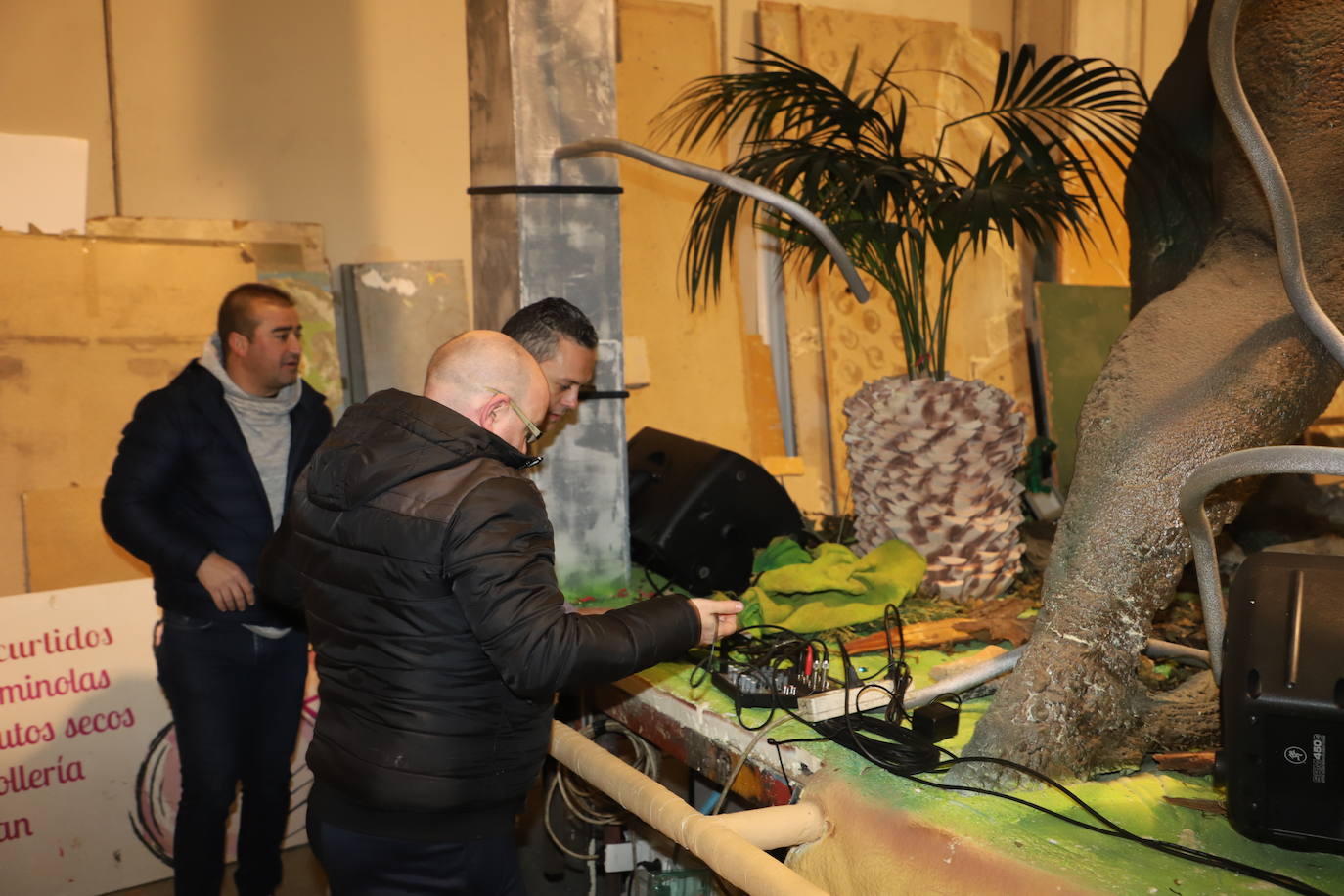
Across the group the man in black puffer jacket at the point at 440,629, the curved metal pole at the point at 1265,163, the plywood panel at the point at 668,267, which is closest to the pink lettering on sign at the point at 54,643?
the man in black puffer jacket at the point at 440,629

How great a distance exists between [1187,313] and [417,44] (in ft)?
13.2

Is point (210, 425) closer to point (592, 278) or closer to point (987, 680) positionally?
point (592, 278)

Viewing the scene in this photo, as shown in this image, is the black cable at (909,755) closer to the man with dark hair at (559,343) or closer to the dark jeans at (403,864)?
the dark jeans at (403,864)

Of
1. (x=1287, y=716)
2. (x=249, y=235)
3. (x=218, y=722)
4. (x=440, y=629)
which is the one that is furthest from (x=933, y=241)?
(x=249, y=235)

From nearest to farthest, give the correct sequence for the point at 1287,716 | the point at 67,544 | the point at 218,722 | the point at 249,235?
1. the point at 1287,716
2. the point at 218,722
3. the point at 67,544
4. the point at 249,235

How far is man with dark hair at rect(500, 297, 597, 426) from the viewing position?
116 inches

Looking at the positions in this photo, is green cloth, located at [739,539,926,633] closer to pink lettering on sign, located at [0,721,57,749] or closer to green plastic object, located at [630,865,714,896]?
green plastic object, located at [630,865,714,896]

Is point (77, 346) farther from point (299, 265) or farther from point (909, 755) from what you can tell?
point (909, 755)

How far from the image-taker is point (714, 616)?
2160mm

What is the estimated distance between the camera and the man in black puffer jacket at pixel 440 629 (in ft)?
6.02

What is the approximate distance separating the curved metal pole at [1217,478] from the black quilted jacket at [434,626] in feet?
3.10

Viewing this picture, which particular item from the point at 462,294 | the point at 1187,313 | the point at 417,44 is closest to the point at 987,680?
the point at 1187,313

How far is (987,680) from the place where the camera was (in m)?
2.60

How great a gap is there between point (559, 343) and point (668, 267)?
3.10m
